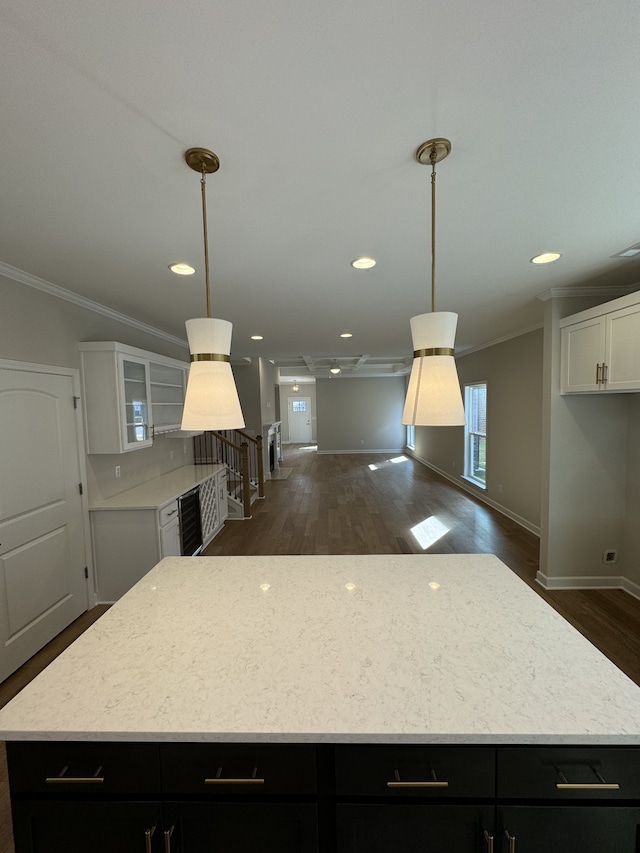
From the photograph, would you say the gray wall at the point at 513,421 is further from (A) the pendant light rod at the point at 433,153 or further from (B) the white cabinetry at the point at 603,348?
(A) the pendant light rod at the point at 433,153

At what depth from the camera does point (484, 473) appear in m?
6.18

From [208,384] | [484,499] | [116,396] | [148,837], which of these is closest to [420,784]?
[148,837]

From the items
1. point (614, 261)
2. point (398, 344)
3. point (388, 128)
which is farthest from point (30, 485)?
point (398, 344)

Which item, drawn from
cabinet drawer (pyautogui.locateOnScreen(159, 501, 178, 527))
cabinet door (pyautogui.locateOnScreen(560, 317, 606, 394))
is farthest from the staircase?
cabinet door (pyautogui.locateOnScreen(560, 317, 606, 394))

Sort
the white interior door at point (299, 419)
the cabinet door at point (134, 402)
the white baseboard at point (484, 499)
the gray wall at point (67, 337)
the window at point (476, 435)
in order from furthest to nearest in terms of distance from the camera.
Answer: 1. the white interior door at point (299, 419)
2. the window at point (476, 435)
3. the white baseboard at point (484, 499)
4. the cabinet door at point (134, 402)
5. the gray wall at point (67, 337)

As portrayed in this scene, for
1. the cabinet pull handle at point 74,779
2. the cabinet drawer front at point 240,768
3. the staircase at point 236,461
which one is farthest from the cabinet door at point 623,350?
the staircase at point 236,461

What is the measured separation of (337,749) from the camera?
915 mm

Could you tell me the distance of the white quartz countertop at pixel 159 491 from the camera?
305 cm

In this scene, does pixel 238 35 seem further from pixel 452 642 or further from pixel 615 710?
pixel 615 710

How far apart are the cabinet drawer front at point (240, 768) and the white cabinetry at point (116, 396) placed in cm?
266

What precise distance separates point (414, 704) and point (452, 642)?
315 mm

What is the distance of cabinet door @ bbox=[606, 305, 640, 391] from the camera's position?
231 cm

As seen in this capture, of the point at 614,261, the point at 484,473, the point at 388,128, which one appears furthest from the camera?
the point at 484,473

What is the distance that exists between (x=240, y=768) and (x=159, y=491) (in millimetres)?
2992
